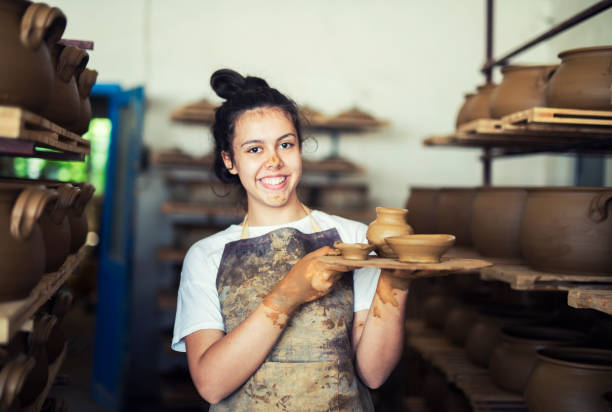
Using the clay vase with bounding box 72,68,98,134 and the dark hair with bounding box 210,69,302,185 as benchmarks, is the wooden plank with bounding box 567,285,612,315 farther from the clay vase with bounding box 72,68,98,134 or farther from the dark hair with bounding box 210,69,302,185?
the clay vase with bounding box 72,68,98,134

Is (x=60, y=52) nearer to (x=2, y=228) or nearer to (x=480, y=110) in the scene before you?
(x=2, y=228)

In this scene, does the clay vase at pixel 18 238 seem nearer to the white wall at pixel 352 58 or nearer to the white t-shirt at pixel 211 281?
the white t-shirt at pixel 211 281

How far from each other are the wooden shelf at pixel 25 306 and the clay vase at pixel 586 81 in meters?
1.72

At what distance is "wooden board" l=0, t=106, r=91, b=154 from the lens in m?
1.14

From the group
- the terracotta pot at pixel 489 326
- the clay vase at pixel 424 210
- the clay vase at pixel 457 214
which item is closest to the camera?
the terracotta pot at pixel 489 326

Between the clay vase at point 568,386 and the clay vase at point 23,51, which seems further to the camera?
the clay vase at point 568,386

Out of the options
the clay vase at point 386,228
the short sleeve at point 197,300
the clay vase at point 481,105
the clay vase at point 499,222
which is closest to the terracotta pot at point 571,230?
the clay vase at point 499,222

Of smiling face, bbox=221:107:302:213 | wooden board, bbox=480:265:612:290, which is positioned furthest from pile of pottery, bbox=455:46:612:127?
smiling face, bbox=221:107:302:213

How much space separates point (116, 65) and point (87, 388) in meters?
2.66

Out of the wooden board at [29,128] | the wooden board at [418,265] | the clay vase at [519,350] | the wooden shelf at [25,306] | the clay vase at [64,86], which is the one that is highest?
the clay vase at [64,86]

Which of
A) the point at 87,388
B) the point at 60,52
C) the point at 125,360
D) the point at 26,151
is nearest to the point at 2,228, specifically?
the point at 26,151

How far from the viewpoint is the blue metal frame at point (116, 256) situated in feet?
14.5

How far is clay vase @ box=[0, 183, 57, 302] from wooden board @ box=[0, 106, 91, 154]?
5.0 inches

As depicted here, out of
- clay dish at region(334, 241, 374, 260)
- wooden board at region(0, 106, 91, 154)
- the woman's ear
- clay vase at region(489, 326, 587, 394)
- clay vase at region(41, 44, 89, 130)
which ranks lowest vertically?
clay vase at region(489, 326, 587, 394)
